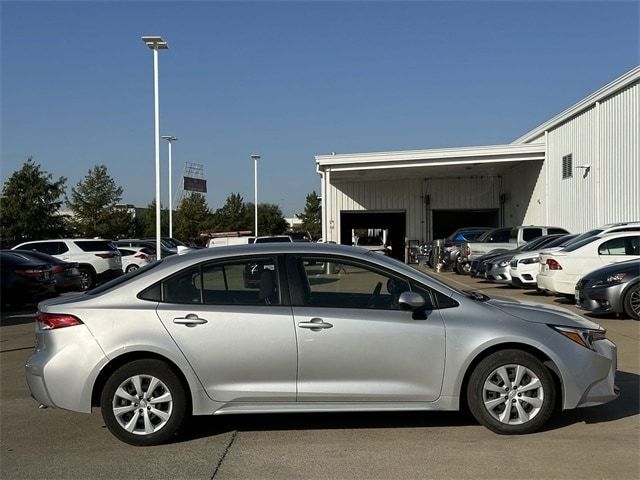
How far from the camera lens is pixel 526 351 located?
219 inches

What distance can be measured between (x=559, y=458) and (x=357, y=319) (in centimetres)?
184

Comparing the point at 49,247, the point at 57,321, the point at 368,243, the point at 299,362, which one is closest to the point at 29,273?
the point at 49,247

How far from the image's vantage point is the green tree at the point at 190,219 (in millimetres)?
62500

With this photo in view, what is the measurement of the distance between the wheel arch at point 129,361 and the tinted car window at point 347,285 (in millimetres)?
1213

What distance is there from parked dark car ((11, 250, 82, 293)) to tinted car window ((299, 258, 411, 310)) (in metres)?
12.5

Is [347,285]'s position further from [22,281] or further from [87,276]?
[87,276]

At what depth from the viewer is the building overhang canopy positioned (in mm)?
31766

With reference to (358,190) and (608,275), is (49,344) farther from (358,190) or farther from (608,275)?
(358,190)

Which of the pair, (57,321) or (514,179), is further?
(514,179)

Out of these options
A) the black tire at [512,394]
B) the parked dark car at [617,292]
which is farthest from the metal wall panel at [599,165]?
the black tire at [512,394]

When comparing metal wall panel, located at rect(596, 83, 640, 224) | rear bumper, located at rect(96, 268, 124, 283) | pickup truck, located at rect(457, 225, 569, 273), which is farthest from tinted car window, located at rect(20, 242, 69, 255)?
metal wall panel, located at rect(596, 83, 640, 224)

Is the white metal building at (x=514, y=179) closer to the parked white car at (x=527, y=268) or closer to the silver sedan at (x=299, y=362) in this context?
the parked white car at (x=527, y=268)

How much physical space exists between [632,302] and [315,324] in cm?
839

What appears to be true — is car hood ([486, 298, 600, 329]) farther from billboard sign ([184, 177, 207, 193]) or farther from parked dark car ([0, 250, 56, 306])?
billboard sign ([184, 177, 207, 193])
